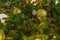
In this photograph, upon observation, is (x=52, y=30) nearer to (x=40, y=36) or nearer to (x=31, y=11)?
(x=40, y=36)

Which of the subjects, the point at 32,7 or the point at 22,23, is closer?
the point at 22,23

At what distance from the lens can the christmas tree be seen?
93 cm

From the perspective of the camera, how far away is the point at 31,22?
3.29 feet

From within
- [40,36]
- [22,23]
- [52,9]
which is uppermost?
[52,9]

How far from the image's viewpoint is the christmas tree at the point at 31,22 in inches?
36.5

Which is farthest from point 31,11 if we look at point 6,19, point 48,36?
point 48,36

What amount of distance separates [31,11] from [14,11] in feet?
0.34

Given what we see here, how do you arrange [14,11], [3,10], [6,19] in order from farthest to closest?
[3,10], [14,11], [6,19]

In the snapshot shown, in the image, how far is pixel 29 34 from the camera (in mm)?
938

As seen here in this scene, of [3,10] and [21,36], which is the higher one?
[3,10]

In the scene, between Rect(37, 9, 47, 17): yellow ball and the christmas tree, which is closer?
the christmas tree

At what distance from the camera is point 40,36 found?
0.92 meters

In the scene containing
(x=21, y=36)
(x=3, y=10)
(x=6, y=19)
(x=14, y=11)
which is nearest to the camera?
(x=21, y=36)

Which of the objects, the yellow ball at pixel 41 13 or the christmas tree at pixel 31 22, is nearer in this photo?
the christmas tree at pixel 31 22
